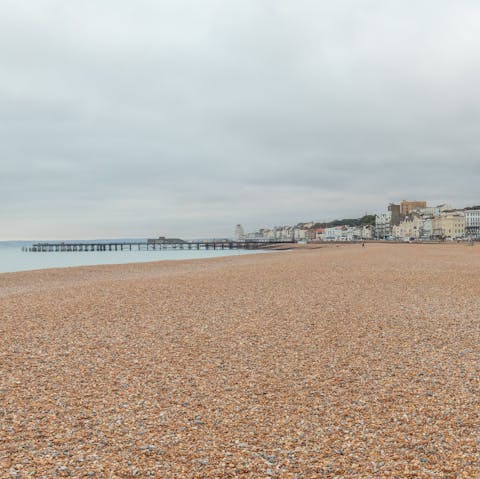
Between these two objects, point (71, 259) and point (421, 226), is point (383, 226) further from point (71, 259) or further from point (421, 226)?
point (71, 259)

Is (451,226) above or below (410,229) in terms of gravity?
above

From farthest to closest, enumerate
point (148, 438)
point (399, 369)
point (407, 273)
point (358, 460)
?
point (407, 273), point (399, 369), point (148, 438), point (358, 460)

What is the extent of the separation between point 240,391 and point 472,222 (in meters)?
137

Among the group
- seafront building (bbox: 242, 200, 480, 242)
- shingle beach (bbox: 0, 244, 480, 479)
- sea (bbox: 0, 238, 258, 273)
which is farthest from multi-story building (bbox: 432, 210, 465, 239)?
shingle beach (bbox: 0, 244, 480, 479)

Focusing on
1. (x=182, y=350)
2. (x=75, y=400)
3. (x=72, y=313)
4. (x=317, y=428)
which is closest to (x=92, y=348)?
(x=182, y=350)

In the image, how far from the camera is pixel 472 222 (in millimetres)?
123125

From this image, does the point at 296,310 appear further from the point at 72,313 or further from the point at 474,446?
the point at 474,446

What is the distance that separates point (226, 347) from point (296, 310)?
3.06 metres

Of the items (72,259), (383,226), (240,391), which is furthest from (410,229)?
(240,391)

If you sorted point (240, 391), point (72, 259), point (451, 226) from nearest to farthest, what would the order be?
point (240, 391), point (72, 259), point (451, 226)

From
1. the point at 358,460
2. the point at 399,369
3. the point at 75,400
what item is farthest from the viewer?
the point at 399,369

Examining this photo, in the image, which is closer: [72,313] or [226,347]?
[226,347]

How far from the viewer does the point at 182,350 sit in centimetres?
616

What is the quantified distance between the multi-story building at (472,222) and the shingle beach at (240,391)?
126 meters
